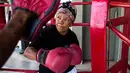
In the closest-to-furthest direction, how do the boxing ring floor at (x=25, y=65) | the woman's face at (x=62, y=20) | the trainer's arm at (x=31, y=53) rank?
the trainer's arm at (x=31, y=53), the woman's face at (x=62, y=20), the boxing ring floor at (x=25, y=65)

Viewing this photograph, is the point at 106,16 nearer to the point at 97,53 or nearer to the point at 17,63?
the point at 97,53

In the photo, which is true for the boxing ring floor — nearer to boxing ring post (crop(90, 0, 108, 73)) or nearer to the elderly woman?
the elderly woman

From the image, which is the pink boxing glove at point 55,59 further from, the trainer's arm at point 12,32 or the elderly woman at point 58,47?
the trainer's arm at point 12,32

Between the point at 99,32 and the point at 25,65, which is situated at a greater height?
the point at 99,32

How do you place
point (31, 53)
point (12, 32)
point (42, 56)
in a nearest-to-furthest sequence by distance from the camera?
point (12, 32) < point (42, 56) < point (31, 53)

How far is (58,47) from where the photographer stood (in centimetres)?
131

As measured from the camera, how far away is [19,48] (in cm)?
407

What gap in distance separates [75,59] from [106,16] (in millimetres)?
305

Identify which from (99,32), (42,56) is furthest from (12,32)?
(99,32)

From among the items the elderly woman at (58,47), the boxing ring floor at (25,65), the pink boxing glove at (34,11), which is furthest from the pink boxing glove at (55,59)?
the boxing ring floor at (25,65)

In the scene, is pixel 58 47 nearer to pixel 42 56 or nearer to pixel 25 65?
pixel 42 56

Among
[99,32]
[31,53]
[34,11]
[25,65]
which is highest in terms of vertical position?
[34,11]

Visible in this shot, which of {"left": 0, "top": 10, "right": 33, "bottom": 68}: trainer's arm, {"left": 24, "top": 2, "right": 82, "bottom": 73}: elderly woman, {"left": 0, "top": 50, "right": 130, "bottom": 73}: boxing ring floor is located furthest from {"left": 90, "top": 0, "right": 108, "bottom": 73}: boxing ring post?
{"left": 0, "top": 50, "right": 130, "bottom": 73}: boxing ring floor

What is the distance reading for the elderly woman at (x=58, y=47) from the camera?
1192 millimetres
